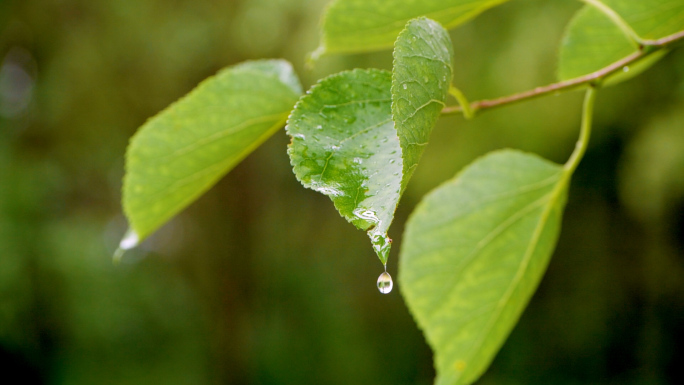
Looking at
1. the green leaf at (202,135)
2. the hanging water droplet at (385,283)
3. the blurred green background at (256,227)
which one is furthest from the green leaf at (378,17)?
the blurred green background at (256,227)

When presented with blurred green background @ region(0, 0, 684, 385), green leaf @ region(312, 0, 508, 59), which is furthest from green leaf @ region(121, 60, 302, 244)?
blurred green background @ region(0, 0, 684, 385)

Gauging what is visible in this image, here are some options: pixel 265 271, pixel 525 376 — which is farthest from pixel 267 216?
pixel 525 376

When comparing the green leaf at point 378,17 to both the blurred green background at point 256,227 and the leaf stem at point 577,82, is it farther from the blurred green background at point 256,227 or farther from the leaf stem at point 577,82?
the blurred green background at point 256,227

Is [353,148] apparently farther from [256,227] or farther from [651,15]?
[256,227]

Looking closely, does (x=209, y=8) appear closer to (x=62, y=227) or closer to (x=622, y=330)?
(x=62, y=227)

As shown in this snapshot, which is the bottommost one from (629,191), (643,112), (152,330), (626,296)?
(152,330)

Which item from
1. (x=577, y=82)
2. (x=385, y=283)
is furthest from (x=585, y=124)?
(x=385, y=283)

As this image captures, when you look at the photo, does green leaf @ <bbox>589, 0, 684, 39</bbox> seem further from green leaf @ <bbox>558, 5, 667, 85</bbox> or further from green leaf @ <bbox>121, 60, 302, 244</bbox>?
green leaf @ <bbox>121, 60, 302, 244</bbox>
